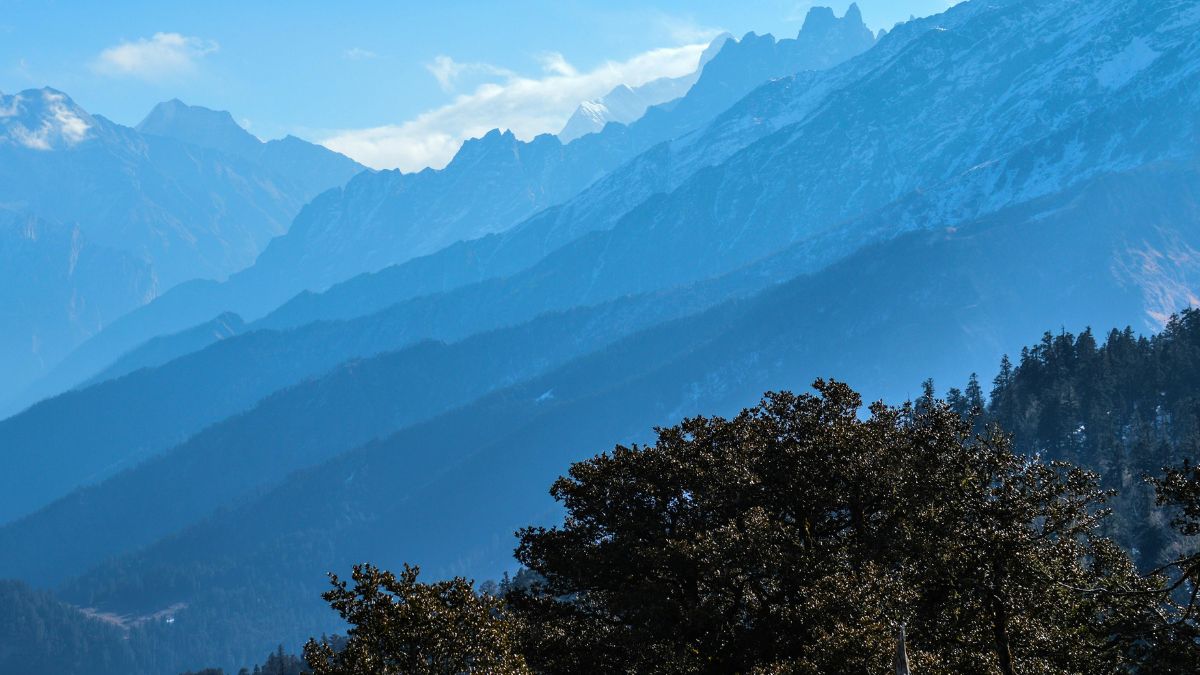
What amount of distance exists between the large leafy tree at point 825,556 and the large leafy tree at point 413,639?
346 inches

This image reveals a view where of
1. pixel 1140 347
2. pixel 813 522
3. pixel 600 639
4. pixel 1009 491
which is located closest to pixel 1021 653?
pixel 1009 491

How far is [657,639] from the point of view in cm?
4381

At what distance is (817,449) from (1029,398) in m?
132

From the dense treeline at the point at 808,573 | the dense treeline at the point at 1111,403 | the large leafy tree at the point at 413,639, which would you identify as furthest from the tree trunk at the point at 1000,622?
the dense treeline at the point at 1111,403

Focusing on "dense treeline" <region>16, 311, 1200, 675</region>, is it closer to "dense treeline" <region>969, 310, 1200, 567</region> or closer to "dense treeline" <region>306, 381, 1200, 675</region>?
"dense treeline" <region>306, 381, 1200, 675</region>

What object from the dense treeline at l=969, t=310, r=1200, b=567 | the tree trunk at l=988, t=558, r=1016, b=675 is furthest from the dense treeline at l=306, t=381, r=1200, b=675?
the dense treeline at l=969, t=310, r=1200, b=567

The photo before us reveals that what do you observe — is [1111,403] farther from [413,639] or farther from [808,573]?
[413,639]

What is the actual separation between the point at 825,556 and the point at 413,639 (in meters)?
16.5

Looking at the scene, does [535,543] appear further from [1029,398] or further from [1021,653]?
[1029,398]

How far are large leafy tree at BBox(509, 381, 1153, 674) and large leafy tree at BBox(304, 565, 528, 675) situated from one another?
8801 millimetres

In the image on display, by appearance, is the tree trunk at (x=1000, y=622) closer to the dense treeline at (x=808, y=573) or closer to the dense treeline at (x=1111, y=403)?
the dense treeline at (x=808, y=573)

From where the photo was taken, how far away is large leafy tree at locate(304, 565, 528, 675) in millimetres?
34344

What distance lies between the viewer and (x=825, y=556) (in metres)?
42.4

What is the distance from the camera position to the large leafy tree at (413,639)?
34.3m
